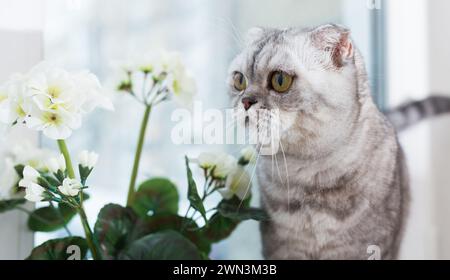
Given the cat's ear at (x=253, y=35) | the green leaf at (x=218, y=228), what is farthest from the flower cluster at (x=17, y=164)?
the cat's ear at (x=253, y=35)

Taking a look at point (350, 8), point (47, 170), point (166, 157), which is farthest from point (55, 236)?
point (350, 8)

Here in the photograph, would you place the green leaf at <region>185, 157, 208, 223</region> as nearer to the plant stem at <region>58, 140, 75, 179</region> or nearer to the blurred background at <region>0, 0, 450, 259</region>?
the blurred background at <region>0, 0, 450, 259</region>

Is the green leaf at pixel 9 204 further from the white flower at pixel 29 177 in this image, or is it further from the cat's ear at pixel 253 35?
the cat's ear at pixel 253 35

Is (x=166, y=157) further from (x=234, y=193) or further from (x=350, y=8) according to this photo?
(x=350, y=8)

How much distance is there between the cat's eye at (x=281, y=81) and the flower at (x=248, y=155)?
13 cm

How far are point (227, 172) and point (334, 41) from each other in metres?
0.30

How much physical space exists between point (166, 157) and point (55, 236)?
0.83 feet

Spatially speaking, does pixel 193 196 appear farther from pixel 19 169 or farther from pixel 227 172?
pixel 19 169

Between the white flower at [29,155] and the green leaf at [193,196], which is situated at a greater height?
the white flower at [29,155]

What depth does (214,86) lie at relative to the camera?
897 mm

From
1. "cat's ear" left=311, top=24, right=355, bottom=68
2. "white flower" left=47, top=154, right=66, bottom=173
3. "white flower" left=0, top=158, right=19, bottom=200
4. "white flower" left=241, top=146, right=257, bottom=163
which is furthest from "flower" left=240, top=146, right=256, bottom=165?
"white flower" left=0, top=158, right=19, bottom=200

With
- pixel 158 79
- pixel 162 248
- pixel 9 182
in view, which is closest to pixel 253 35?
pixel 158 79

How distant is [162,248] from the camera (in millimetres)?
819

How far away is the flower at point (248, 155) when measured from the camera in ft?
2.85
